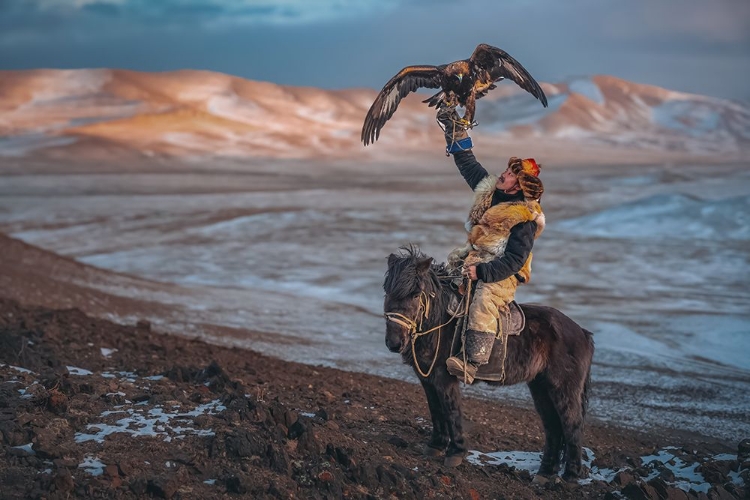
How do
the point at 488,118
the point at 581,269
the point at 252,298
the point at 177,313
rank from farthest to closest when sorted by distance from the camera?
the point at 488,118
the point at 581,269
the point at 252,298
the point at 177,313

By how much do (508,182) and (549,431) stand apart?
1.86 metres

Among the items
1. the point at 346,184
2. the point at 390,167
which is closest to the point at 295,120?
the point at 390,167

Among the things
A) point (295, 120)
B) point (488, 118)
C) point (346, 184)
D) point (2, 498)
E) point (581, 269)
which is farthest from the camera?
point (488, 118)

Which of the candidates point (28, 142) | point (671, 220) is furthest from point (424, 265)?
point (28, 142)

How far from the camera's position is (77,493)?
502 centimetres

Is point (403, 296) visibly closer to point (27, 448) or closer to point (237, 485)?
point (237, 485)

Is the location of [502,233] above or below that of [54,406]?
above

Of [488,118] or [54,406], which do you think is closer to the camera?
[54,406]

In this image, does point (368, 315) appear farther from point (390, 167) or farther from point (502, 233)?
point (390, 167)

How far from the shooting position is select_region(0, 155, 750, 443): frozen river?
12.3 m

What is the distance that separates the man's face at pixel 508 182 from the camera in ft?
19.9

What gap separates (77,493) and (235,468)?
3.13 ft

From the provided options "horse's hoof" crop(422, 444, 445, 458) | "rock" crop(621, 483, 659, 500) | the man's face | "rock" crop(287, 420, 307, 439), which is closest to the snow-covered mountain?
"rock" crop(287, 420, 307, 439)

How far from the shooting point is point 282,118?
8769 centimetres
